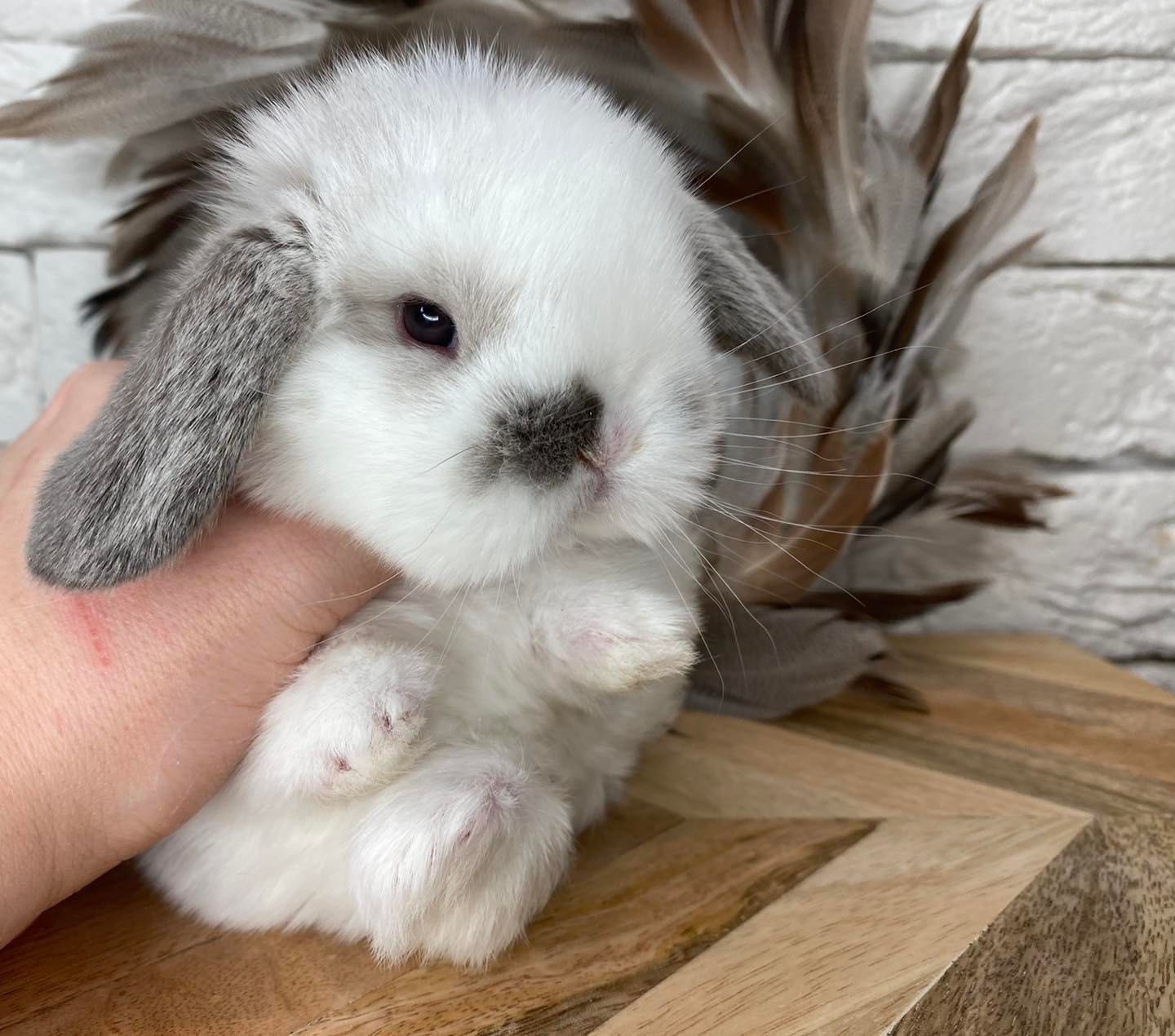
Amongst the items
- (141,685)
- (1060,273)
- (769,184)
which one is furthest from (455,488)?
(1060,273)

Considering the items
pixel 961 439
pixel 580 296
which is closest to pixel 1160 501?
pixel 961 439

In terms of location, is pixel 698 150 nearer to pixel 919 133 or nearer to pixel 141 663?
pixel 919 133

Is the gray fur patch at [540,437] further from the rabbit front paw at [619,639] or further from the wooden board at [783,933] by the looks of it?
the wooden board at [783,933]

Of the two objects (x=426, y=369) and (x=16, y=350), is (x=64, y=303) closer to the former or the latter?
(x=16, y=350)

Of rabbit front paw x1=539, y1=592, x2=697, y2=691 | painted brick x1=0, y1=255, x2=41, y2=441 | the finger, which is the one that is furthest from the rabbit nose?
painted brick x1=0, y1=255, x2=41, y2=441

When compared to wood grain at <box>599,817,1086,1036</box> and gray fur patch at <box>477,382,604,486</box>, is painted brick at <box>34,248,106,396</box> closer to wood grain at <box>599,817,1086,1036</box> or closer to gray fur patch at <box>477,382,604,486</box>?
gray fur patch at <box>477,382,604,486</box>

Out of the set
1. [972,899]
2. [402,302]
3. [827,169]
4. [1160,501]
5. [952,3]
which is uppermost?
[952,3]
